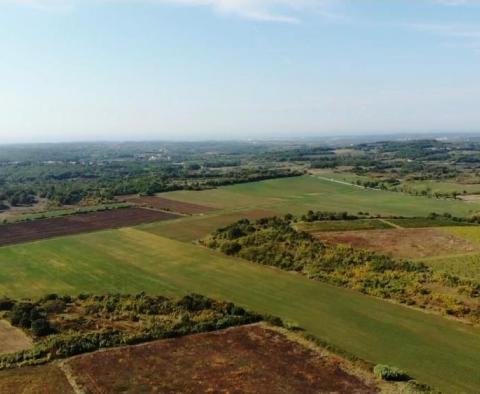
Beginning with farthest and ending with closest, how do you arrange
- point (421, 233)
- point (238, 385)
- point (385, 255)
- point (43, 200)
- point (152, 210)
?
point (43, 200)
point (152, 210)
point (421, 233)
point (385, 255)
point (238, 385)

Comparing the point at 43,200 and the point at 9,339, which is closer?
the point at 9,339

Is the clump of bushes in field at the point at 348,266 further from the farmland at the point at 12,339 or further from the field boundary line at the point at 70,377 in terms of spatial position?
the farmland at the point at 12,339

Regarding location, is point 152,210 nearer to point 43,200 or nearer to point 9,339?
point 43,200

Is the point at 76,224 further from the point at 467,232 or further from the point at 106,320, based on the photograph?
the point at 467,232

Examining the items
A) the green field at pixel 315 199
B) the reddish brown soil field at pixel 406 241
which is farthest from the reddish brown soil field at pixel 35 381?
the green field at pixel 315 199

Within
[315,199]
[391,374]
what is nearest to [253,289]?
[391,374]

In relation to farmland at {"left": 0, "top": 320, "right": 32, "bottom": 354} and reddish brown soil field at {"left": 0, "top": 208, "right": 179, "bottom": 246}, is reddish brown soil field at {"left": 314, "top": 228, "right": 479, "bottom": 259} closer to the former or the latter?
reddish brown soil field at {"left": 0, "top": 208, "right": 179, "bottom": 246}

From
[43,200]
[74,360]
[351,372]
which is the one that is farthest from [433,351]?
[43,200]

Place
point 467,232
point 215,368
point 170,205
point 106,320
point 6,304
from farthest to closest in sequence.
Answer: point 170,205, point 467,232, point 6,304, point 106,320, point 215,368
